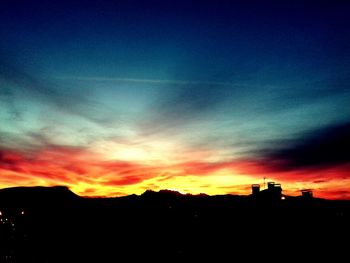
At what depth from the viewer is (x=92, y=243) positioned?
28734 millimetres

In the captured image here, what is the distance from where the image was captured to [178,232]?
2847cm

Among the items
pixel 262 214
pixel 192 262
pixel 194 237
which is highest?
pixel 262 214

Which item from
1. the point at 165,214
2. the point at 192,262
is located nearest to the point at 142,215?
the point at 165,214

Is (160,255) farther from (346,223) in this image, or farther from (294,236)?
(346,223)

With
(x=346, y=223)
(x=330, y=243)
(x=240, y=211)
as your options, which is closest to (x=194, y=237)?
(x=240, y=211)

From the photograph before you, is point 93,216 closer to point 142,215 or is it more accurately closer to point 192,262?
point 142,215

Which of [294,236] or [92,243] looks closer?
[294,236]

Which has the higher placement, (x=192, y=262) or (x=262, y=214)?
(x=262, y=214)

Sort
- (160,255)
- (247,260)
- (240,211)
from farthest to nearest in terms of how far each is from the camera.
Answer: (240,211) → (160,255) → (247,260)

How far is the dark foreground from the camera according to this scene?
26156 mm

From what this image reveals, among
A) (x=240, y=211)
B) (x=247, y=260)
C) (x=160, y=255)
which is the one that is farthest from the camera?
(x=240, y=211)

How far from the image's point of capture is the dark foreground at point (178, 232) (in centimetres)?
2616

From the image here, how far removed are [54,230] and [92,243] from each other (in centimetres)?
374

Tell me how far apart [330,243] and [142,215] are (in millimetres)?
15034
